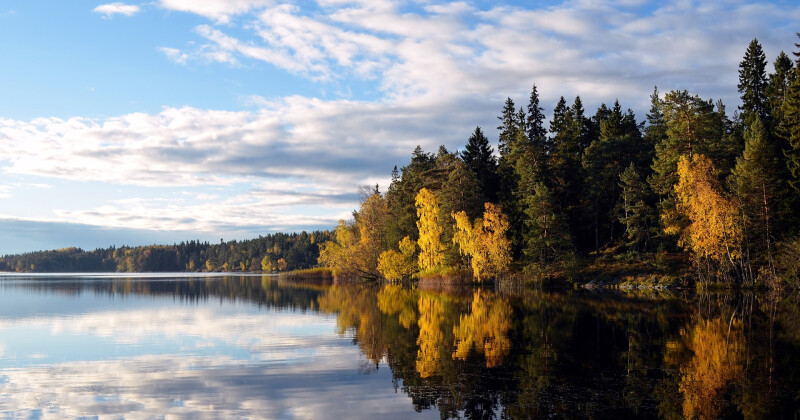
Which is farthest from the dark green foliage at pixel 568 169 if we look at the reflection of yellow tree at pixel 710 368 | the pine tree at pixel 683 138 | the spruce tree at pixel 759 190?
the reflection of yellow tree at pixel 710 368

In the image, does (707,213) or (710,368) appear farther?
(707,213)

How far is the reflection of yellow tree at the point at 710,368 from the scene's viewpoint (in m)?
14.2

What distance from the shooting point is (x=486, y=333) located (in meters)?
28.2

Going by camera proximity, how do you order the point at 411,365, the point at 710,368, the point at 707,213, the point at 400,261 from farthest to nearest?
the point at 400,261
the point at 707,213
the point at 411,365
the point at 710,368

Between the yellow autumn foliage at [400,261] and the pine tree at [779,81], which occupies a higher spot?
the pine tree at [779,81]

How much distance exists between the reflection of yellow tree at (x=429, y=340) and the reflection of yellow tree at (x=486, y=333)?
32.2 inches

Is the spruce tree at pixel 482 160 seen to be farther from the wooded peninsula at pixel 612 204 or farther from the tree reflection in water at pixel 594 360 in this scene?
the tree reflection in water at pixel 594 360

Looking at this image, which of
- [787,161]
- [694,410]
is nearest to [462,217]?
[787,161]

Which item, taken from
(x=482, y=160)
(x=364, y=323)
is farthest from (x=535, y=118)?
(x=364, y=323)

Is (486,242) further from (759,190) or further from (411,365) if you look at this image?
(411,365)

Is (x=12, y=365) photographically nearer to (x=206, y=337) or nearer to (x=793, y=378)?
(x=206, y=337)

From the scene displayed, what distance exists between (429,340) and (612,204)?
209ft

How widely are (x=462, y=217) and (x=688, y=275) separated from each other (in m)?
27.0

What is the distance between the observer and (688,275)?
63.5 meters
